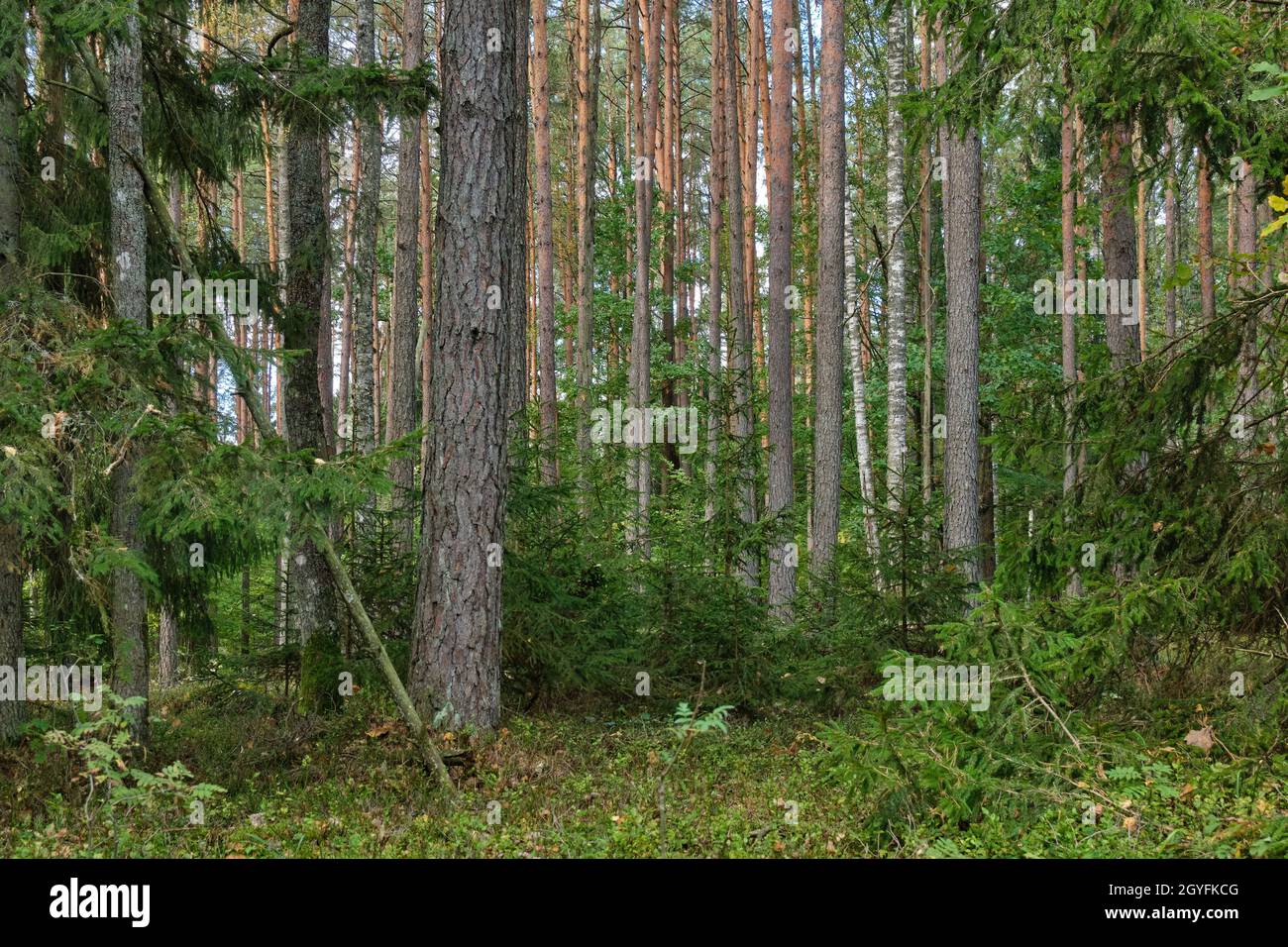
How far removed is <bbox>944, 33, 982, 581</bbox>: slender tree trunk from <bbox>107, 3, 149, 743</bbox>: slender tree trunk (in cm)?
930

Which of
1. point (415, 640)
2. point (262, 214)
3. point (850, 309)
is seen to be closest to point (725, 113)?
point (850, 309)

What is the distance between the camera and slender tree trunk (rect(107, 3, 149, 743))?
7.24 m

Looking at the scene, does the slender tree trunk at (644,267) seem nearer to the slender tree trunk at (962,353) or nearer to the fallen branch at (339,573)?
the slender tree trunk at (962,353)

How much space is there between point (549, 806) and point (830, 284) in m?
10.6

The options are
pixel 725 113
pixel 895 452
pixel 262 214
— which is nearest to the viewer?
pixel 895 452

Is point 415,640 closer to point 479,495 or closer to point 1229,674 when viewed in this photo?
point 479,495

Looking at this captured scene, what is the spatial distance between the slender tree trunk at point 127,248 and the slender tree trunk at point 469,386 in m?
2.13

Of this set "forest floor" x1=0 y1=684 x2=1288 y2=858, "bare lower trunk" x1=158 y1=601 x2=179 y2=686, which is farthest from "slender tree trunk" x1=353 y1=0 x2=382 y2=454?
"forest floor" x1=0 y1=684 x2=1288 y2=858

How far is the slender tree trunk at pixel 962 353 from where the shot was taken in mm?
12625

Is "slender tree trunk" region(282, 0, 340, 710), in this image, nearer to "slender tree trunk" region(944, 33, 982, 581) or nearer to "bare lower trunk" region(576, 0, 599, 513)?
"slender tree trunk" region(944, 33, 982, 581)

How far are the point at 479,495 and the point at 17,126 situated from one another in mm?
4576

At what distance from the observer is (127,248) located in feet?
23.9

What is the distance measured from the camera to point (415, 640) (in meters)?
8.17

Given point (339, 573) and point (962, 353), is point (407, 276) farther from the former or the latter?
point (339, 573)
